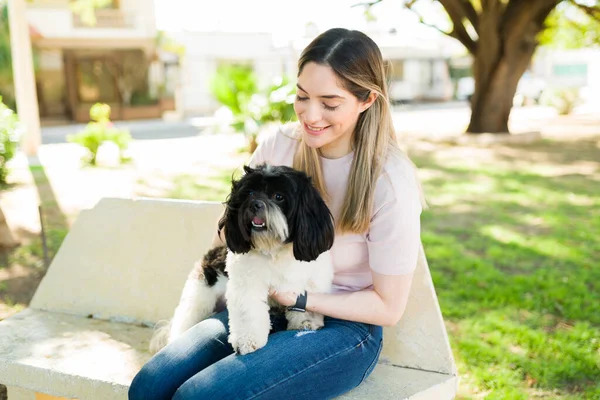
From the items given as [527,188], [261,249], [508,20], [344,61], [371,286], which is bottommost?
[527,188]

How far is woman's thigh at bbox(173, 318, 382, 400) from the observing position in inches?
77.8

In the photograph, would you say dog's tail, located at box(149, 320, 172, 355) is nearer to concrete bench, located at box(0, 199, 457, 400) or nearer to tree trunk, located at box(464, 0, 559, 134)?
concrete bench, located at box(0, 199, 457, 400)

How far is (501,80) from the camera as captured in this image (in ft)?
43.9

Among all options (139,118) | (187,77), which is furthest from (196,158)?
(187,77)

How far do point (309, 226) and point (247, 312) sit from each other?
42 centimetres

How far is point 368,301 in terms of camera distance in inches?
89.7

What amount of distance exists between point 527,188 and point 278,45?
89.6 feet

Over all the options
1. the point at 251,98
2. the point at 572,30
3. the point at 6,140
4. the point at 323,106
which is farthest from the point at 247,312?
the point at 572,30

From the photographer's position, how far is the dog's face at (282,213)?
204 centimetres

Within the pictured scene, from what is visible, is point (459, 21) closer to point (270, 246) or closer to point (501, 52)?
point (501, 52)

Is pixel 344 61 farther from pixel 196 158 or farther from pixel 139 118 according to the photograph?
pixel 139 118

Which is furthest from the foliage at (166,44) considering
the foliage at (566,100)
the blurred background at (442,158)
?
the foliage at (566,100)

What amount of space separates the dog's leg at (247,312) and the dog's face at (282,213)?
0.61 ft

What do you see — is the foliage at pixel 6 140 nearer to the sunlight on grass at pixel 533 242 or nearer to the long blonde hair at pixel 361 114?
the sunlight on grass at pixel 533 242
